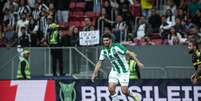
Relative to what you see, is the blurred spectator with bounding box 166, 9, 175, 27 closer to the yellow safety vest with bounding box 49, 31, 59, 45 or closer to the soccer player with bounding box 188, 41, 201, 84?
the yellow safety vest with bounding box 49, 31, 59, 45

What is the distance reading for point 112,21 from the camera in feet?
72.9

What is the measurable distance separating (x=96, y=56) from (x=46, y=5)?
436cm

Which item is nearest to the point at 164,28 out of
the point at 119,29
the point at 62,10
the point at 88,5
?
the point at 119,29

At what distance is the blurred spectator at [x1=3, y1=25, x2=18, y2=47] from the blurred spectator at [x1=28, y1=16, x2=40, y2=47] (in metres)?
0.52

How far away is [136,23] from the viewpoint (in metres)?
22.3

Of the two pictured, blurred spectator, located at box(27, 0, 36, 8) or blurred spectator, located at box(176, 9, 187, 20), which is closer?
blurred spectator, located at box(176, 9, 187, 20)

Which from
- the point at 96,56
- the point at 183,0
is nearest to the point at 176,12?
A: the point at 183,0

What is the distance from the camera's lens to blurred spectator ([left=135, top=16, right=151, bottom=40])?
21.5 m

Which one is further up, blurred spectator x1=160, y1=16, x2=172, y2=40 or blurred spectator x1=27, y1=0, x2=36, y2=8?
blurred spectator x1=27, y1=0, x2=36, y2=8

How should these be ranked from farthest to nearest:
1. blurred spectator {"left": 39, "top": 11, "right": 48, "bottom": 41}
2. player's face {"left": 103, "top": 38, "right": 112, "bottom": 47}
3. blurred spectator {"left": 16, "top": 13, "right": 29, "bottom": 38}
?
blurred spectator {"left": 16, "top": 13, "right": 29, "bottom": 38}, blurred spectator {"left": 39, "top": 11, "right": 48, "bottom": 41}, player's face {"left": 103, "top": 38, "right": 112, "bottom": 47}

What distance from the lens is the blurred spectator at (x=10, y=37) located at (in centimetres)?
2192

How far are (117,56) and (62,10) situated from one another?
7724 mm

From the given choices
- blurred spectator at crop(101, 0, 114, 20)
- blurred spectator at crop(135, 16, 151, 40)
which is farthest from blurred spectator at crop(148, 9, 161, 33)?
blurred spectator at crop(101, 0, 114, 20)

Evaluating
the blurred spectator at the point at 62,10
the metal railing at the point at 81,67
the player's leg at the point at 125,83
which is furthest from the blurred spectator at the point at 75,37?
the player's leg at the point at 125,83
